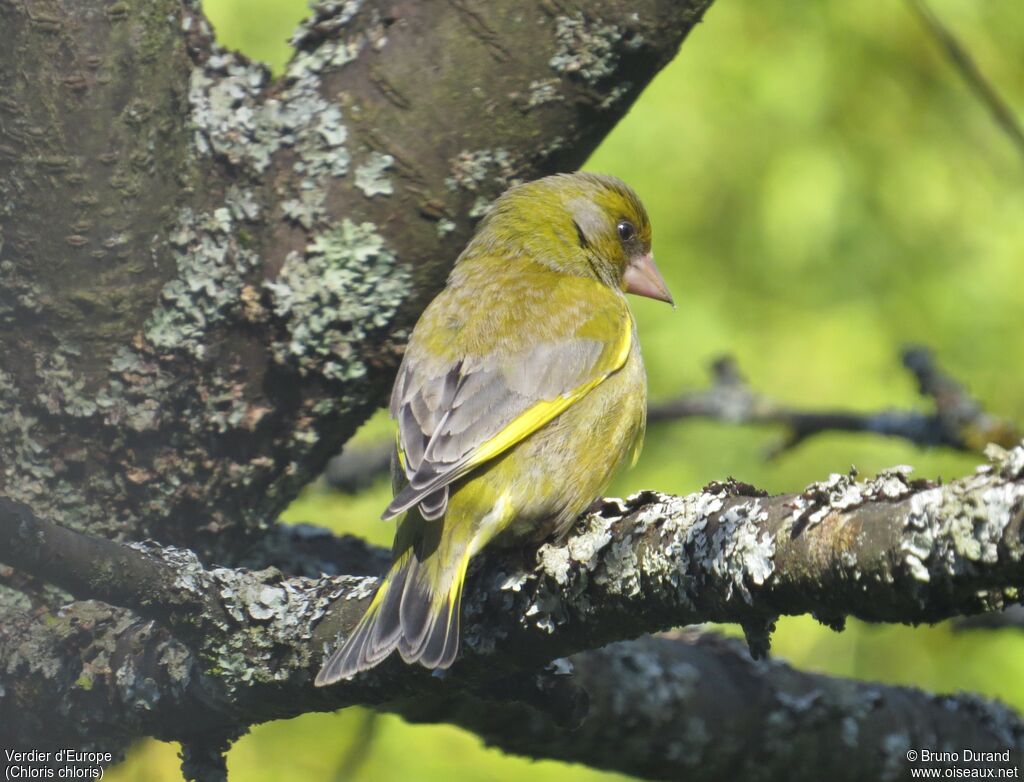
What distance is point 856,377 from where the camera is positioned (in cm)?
635

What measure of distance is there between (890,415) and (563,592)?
2.64 meters

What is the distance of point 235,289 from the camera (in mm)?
3184

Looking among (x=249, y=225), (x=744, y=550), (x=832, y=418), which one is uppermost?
(x=832, y=418)

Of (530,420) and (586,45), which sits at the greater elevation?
(586,45)

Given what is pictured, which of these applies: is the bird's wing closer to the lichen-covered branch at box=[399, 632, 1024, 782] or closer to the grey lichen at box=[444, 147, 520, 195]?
the grey lichen at box=[444, 147, 520, 195]

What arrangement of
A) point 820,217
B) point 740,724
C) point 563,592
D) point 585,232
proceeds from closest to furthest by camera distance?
point 563,592 → point 740,724 → point 585,232 → point 820,217

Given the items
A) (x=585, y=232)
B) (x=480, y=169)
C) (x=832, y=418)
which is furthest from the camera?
(x=832, y=418)

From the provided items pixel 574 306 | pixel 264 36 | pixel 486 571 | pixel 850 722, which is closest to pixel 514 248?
pixel 574 306

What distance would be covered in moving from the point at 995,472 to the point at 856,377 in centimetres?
483

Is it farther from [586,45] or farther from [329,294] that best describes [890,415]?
[329,294]

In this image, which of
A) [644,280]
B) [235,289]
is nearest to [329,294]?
[235,289]

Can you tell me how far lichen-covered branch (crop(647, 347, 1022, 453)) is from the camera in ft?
14.2

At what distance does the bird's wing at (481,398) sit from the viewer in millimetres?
2988

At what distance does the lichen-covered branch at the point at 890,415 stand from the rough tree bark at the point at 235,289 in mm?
1471
